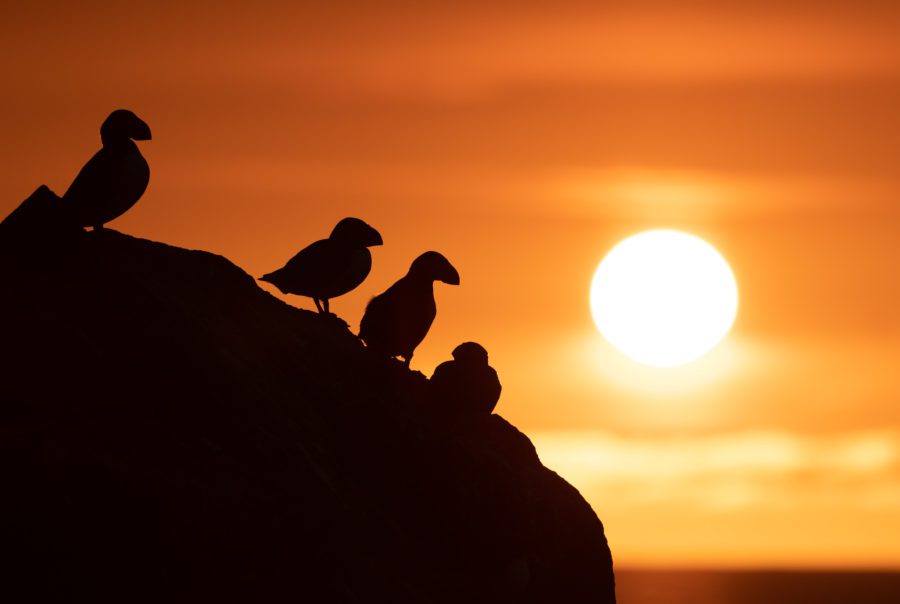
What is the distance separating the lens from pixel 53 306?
59.8ft

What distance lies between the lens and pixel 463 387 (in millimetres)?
24062

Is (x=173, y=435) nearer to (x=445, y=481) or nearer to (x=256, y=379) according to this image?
(x=256, y=379)

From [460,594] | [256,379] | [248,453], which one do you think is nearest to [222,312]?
[256,379]

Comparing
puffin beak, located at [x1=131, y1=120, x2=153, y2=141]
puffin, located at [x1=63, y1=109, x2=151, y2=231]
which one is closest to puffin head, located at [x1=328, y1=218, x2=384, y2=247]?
puffin beak, located at [x1=131, y1=120, x2=153, y2=141]

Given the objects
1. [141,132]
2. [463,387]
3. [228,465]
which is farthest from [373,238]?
[228,465]

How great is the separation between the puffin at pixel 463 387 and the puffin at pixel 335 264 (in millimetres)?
2087

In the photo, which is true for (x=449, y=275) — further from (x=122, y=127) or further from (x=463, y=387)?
(x=122, y=127)

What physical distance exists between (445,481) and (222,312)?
3.87 m

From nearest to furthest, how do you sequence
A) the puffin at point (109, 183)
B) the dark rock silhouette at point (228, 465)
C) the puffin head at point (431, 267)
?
the dark rock silhouette at point (228, 465) → the puffin at point (109, 183) → the puffin head at point (431, 267)

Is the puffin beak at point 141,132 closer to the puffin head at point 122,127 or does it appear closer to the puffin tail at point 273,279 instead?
the puffin head at point 122,127

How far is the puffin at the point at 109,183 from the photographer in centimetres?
2100

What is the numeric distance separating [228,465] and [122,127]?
6883 mm

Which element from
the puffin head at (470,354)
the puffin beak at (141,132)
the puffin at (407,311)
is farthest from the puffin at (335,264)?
the puffin beak at (141,132)

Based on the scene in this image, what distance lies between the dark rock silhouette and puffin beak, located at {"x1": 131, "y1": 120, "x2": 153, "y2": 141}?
1.91 meters
